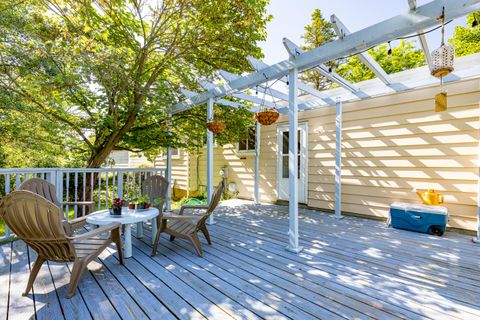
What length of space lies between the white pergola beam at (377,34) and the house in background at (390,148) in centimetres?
234

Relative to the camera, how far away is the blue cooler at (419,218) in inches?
150

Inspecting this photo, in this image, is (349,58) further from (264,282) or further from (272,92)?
(264,282)

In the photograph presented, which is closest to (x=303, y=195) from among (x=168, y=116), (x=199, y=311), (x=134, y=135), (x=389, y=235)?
(x=389, y=235)

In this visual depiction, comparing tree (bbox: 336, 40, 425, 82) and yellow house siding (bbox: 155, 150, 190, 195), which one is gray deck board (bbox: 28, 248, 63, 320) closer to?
yellow house siding (bbox: 155, 150, 190, 195)

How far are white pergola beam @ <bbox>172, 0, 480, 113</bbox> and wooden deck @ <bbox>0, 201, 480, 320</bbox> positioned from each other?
242 centimetres

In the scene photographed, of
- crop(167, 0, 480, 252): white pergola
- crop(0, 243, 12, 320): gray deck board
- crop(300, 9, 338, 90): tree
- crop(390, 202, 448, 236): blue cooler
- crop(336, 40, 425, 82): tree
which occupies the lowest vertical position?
crop(0, 243, 12, 320): gray deck board

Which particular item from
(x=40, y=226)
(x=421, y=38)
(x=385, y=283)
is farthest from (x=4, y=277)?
(x=421, y=38)

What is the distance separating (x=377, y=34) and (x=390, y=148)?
9.84 ft

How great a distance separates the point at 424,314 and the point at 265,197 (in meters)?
5.19

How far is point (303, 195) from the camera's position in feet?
20.2

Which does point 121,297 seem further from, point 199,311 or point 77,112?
point 77,112

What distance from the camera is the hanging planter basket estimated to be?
2154 mm

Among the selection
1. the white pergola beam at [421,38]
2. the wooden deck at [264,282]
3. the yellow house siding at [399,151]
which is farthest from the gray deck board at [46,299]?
the yellow house siding at [399,151]

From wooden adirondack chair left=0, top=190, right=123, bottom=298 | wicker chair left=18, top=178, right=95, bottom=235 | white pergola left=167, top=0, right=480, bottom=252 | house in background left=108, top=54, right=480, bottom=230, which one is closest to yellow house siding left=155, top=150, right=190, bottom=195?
house in background left=108, top=54, right=480, bottom=230
